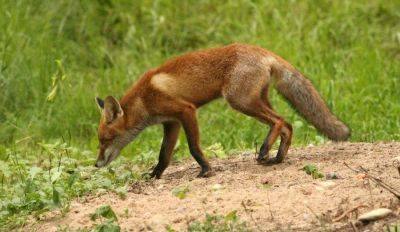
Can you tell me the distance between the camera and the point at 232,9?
13.0 meters

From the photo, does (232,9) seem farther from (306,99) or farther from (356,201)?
(356,201)

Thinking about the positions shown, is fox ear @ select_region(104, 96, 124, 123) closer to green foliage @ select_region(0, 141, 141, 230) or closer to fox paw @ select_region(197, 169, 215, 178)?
green foliage @ select_region(0, 141, 141, 230)

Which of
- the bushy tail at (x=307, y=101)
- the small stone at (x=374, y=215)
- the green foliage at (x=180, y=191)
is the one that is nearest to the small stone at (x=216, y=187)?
the green foliage at (x=180, y=191)

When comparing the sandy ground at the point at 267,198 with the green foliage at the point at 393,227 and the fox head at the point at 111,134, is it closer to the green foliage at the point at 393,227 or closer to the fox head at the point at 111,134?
the green foliage at the point at 393,227

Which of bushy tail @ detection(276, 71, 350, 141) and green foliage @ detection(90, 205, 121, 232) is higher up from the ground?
bushy tail @ detection(276, 71, 350, 141)

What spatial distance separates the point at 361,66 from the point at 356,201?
18.0 ft

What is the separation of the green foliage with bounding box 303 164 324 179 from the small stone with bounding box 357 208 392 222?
115cm

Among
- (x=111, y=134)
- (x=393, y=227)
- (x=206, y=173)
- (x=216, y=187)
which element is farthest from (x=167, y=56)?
(x=393, y=227)

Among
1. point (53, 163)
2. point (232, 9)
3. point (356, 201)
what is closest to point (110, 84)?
point (232, 9)

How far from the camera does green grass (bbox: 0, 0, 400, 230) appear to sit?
10.0m

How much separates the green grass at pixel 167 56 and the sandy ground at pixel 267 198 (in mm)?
1509

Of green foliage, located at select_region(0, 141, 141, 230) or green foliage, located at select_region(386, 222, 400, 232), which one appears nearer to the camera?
green foliage, located at select_region(386, 222, 400, 232)

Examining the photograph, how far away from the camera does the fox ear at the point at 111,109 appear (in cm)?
788

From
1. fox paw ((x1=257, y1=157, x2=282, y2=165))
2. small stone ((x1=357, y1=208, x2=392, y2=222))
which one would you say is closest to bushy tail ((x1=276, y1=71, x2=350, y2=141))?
fox paw ((x1=257, y1=157, x2=282, y2=165))
